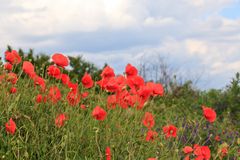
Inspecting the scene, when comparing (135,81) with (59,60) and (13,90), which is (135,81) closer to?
(59,60)

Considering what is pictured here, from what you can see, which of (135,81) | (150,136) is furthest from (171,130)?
(135,81)

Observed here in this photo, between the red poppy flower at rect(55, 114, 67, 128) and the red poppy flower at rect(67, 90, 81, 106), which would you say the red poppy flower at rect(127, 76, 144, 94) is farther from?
the red poppy flower at rect(55, 114, 67, 128)

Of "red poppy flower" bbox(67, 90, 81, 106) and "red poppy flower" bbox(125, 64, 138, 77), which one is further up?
"red poppy flower" bbox(125, 64, 138, 77)

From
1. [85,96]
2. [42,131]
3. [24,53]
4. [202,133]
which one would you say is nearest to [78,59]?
[24,53]

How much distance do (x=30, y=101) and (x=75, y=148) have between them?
93 cm

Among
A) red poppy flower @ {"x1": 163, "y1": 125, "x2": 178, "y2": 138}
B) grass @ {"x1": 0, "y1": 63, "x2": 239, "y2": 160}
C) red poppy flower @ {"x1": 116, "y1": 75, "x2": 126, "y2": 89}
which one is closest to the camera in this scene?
grass @ {"x1": 0, "y1": 63, "x2": 239, "y2": 160}

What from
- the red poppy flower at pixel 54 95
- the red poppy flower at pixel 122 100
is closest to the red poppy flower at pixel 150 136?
the red poppy flower at pixel 122 100

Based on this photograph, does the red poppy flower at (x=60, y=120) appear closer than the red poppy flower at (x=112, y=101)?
Yes

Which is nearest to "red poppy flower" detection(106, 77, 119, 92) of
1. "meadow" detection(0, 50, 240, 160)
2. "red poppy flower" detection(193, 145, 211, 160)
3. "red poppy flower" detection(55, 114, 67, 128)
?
"meadow" detection(0, 50, 240, 160)

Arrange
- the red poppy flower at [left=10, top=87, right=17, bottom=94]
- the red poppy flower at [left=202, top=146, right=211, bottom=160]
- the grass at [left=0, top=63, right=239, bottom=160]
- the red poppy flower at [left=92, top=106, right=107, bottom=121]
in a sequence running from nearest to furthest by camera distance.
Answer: the red poppy flower at [left=92, top=106, right=107, bottom=121] < the grass at [left=0, top=63, right=239, bottom=160] < the red poppy flower at [left=202, top=146, right=211, bottom=160] < the red poppy flower at [left=10, top=87, right=17, bottom=94]

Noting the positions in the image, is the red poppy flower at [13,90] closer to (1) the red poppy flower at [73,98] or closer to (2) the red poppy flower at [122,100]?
(1) the red poppy flower at [73,98]

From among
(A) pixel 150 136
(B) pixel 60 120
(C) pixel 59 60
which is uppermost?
(C) pixel 59 60

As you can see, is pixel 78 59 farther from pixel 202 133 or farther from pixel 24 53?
pixel 202 133

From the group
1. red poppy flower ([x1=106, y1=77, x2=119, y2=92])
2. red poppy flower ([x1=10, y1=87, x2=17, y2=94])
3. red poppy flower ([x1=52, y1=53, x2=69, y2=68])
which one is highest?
red poppy flower ([x1=52, y1=53, x2=69, y2=68])
